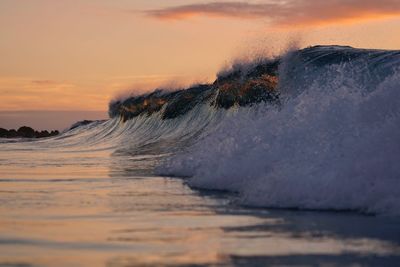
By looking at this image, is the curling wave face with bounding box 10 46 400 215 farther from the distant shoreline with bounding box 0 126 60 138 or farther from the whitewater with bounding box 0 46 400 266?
the distant shoreline with bounding box 0 126 60 138

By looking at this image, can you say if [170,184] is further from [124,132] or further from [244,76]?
[124,132]

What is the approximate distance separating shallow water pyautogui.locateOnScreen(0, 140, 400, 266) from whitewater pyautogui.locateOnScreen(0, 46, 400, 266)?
1 cm

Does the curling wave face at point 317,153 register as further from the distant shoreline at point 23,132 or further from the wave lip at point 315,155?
the distant shoreline at point 23,132

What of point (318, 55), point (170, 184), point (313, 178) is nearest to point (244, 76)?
point (318, 55)

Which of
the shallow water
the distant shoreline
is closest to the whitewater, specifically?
the shallow water

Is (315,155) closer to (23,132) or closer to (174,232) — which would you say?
(174,232)

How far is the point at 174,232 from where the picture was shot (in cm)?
712

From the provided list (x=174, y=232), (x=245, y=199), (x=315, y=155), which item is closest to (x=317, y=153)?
(x=315, y=155)

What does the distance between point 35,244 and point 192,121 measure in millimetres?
24728

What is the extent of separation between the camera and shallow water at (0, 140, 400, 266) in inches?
230

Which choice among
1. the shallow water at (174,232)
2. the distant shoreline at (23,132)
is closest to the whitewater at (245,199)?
the shallow water at (174,232)

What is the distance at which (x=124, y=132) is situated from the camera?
133ft

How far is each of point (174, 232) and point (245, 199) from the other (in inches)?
97.9

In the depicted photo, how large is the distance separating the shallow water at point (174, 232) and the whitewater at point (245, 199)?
0.01 m
